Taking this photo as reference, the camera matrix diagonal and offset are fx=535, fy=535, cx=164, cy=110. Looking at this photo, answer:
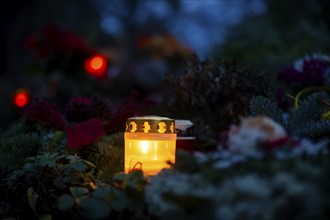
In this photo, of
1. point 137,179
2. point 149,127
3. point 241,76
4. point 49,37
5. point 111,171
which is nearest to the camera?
point 137,179

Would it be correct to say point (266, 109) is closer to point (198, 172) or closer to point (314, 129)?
point (314, 129)

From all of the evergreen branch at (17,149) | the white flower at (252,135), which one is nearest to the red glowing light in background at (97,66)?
the evergreen branch at (17,149)

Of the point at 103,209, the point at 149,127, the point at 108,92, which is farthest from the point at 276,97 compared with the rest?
the point at 108,92

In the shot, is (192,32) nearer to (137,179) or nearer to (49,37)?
(49,37)

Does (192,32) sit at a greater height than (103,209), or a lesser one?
greater

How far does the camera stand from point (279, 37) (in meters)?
5.71

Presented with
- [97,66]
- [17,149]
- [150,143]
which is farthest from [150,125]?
[97,66]

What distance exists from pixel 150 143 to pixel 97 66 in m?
2.66

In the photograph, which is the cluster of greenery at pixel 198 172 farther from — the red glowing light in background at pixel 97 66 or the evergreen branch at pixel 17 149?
the red glowing light in background at pixel 97 66

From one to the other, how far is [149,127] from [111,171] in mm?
278

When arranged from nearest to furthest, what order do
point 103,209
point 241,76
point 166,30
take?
point 103,209 < point 241,76 < point 166,30

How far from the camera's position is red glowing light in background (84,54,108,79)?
14.7ft

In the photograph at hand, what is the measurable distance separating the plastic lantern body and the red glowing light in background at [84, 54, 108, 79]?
2.58m

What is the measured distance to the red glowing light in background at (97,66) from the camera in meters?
4.47
